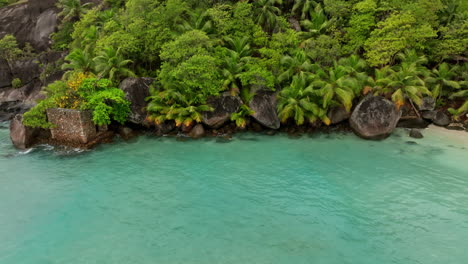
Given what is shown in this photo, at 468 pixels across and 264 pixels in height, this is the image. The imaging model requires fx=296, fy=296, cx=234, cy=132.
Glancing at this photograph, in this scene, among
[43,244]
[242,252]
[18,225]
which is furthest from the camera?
[18,225]

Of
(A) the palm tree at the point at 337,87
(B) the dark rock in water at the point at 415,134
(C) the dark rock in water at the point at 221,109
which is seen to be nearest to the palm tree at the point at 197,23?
(C) the dark rock in water at the point at 221,109

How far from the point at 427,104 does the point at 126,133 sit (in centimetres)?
1822

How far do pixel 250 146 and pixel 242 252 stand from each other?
7.98 meters

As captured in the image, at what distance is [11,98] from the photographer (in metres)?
28.1

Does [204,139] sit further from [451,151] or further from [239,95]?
[451,151]

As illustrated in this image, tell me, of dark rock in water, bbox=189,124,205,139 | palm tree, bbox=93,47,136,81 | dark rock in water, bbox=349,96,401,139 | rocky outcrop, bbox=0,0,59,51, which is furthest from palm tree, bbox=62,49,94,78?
dark rock in water, bbox=349,96,401,139

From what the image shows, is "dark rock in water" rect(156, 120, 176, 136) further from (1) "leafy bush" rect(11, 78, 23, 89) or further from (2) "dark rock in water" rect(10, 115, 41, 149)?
(1) "leafy bush" rect(11, 78, 23, 89)

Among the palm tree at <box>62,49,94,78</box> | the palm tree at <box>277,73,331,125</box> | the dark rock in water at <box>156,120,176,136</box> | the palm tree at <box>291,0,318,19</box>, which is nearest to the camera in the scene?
the palm tree at <box>277,73,331,125</box>

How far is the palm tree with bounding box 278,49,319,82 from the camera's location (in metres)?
18.2

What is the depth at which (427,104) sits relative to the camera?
18.0m

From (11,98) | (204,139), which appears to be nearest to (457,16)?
(204,139)

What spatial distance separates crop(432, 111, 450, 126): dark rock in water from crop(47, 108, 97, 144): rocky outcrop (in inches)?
791

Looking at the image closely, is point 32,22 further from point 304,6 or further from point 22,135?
point 304,6

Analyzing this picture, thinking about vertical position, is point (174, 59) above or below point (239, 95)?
above
